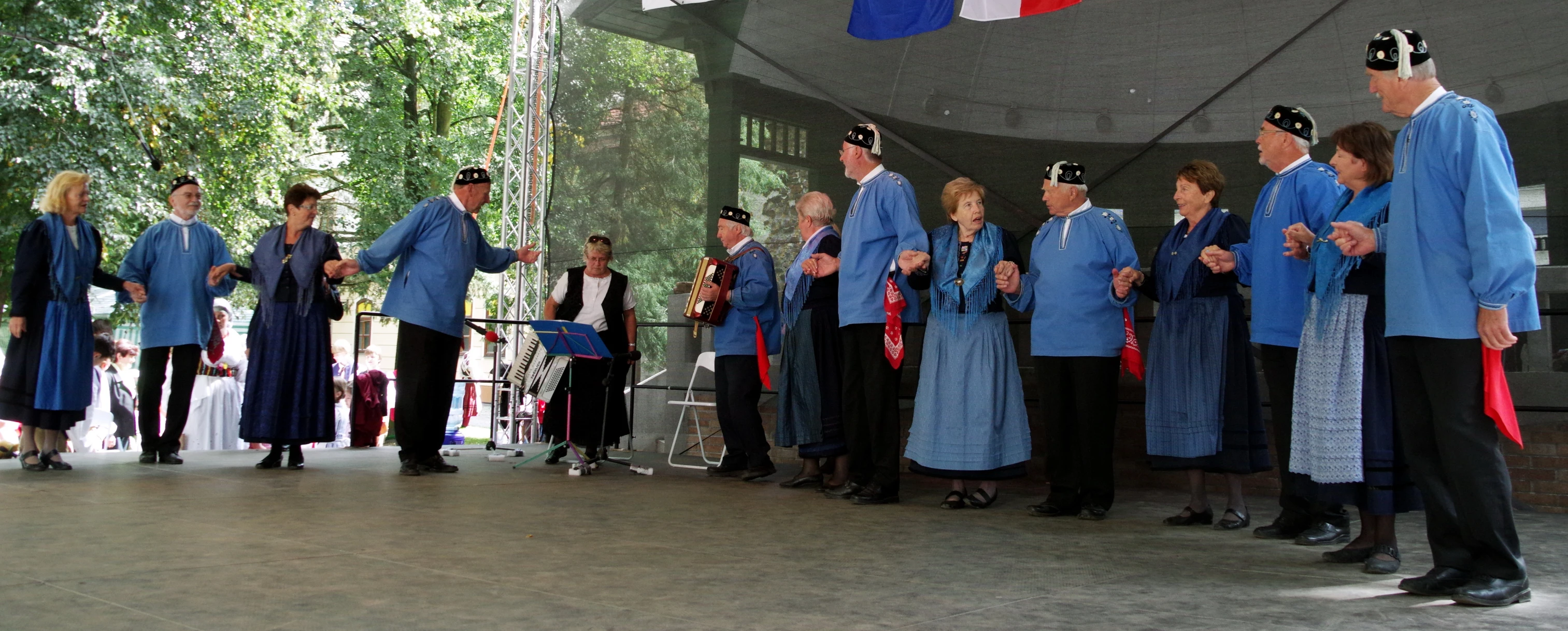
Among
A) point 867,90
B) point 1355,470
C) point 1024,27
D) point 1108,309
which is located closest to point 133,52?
point 867,90

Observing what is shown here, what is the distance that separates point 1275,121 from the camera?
3.89 m

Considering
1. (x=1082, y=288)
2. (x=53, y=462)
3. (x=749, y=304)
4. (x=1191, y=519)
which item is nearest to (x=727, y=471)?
(x=749, y=304)

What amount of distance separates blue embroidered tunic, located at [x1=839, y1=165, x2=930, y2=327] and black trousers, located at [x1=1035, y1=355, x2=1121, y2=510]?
2.19 feet

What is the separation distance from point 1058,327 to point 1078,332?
0.08m

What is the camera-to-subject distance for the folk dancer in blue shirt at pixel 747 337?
555 cm

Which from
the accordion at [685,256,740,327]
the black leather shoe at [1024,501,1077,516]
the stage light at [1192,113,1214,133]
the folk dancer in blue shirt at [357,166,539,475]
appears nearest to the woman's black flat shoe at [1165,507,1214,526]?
the black leather shoe at [1024,501,1077,516]

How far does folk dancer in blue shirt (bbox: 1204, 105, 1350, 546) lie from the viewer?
12.2 feet

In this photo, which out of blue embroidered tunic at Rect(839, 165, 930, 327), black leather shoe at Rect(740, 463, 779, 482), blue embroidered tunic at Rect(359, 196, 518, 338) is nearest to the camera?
blue embroidered tunic at Rect(839, 165, 930, 327)

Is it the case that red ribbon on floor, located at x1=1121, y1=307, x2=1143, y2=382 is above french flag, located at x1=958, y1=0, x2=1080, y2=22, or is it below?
below

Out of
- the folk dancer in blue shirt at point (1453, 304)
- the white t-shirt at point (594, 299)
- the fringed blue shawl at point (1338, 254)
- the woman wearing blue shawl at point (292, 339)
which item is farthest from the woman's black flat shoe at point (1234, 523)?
the woman wearing blue shawl at point (292, 339)

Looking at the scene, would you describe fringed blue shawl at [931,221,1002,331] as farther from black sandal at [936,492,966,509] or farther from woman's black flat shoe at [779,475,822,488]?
woman's black flat shoe at [779,475,822,488]

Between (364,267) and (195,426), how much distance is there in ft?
12.5

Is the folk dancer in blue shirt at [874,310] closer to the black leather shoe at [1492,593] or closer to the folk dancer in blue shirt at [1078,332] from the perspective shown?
the folk dancer in blue shirt at [1078,332]

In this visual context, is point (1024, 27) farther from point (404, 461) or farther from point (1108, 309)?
point (404, 461)
